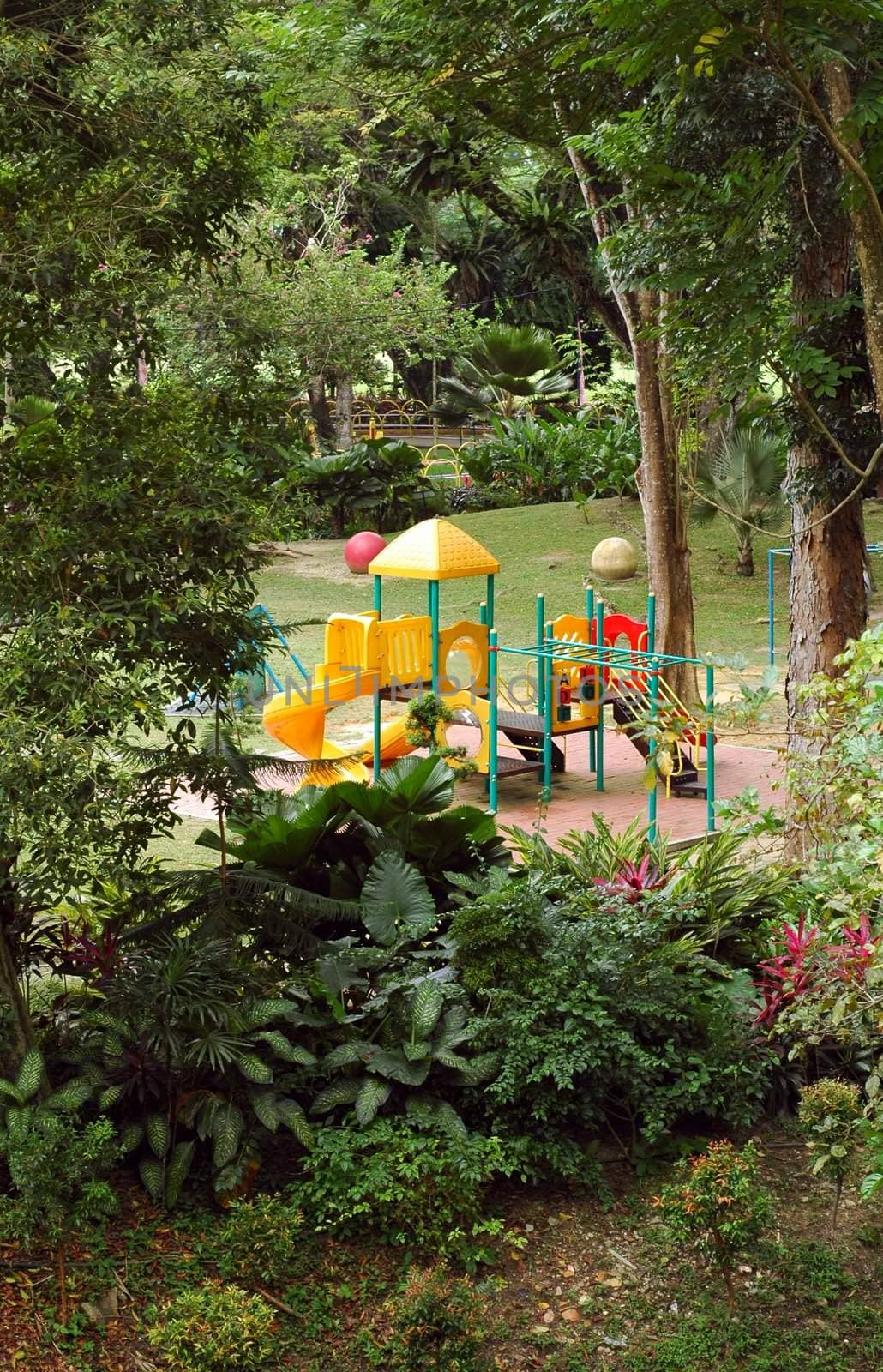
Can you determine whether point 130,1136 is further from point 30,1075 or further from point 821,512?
point 821,512

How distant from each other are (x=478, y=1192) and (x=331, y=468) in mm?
20004

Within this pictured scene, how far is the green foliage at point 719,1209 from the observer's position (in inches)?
171

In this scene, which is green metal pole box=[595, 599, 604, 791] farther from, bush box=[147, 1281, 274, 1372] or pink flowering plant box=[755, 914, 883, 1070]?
bush box=[147, 1281, 274, 1372]

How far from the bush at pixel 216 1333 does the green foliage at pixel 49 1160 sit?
45 cm

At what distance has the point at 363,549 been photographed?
68.9ft

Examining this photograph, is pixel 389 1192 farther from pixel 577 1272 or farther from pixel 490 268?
pixel 490 268

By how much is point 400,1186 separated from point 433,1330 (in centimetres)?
66

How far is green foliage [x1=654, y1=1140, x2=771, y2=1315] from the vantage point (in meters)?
4.35

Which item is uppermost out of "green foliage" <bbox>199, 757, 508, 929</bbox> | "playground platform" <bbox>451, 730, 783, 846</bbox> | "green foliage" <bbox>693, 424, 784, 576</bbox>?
"green foliage" <bbox>693, 424, 784, 576</bbox>

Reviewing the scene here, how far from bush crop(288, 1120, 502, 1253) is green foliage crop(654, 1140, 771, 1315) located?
0.68m

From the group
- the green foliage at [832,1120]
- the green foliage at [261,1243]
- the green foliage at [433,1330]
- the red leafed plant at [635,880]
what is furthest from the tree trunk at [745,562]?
the green foliage at [433,1330]

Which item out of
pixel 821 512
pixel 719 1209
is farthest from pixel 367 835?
pixel 821 512

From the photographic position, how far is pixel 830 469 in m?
7.25

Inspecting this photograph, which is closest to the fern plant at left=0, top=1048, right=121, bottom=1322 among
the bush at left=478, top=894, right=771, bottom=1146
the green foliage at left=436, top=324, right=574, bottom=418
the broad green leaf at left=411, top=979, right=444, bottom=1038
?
the broad green leaf at left=411, top=979, right=444, bottom=1038
